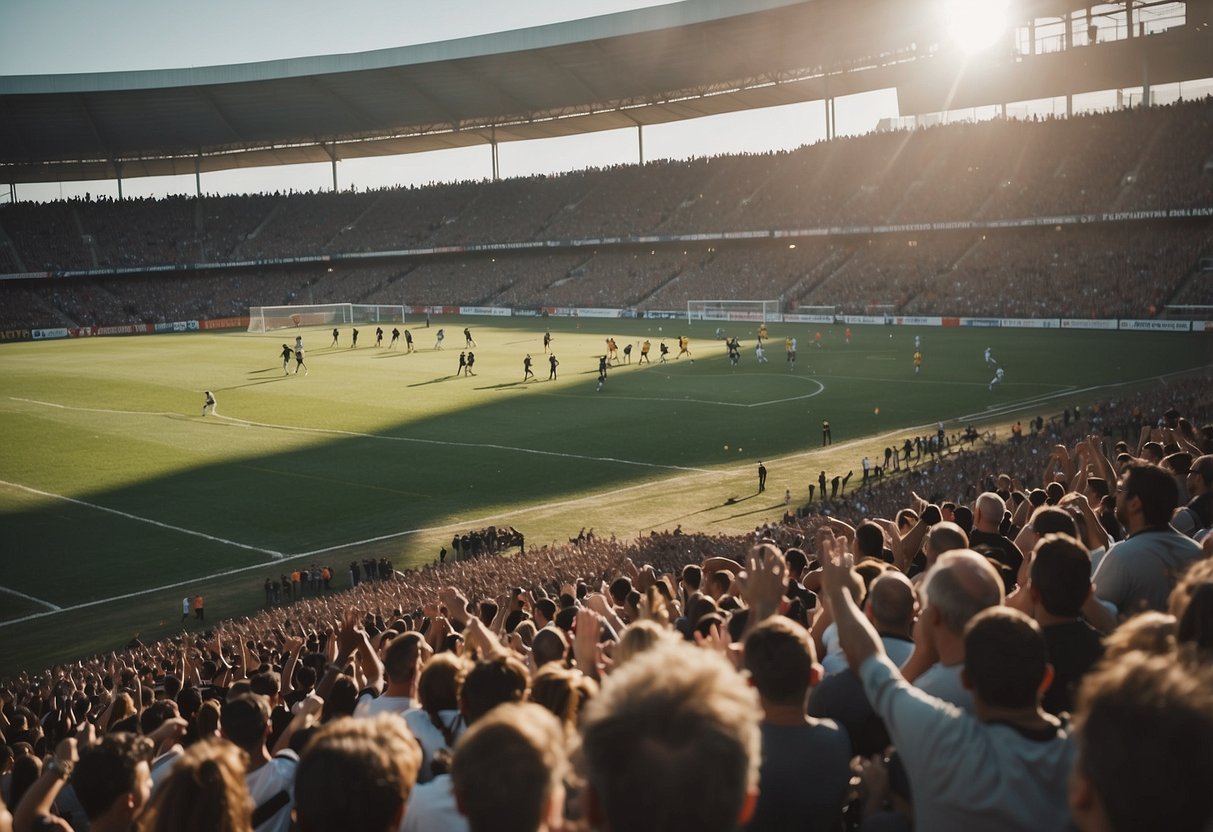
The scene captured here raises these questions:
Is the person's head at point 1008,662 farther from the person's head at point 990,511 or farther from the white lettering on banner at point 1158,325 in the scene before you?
the white lettering on banner at point 1158,325

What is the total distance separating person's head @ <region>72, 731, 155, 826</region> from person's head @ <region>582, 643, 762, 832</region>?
3009 millimetres

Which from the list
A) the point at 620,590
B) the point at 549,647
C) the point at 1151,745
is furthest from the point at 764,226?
the point at 1151,745

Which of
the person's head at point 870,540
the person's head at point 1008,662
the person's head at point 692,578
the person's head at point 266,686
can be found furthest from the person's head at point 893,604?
the person's head at point 266,686

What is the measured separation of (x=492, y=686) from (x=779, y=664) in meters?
1.31

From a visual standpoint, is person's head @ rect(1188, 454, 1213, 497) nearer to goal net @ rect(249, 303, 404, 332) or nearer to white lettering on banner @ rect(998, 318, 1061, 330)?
white lettering on banner @ rect(998, 318, 1061, 330)

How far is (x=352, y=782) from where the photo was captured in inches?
134

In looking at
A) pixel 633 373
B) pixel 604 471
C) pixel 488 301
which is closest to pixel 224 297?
pixel 488 301

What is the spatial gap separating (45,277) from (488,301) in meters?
44.0

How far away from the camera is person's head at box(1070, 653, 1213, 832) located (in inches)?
112

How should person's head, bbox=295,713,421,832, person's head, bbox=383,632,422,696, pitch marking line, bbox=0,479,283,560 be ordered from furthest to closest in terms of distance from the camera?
pitch marking line, bbox=0,479,283,560
person's head, bbox=383,632,422,696
person's head, bbox=295,713,421,832

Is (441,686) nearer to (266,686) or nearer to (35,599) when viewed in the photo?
(266,686)

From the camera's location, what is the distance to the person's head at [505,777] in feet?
10.2

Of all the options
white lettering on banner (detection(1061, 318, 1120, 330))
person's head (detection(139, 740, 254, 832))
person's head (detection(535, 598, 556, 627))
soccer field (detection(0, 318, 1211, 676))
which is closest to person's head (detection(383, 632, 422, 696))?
person's head (detection(139, 740, 254, 832))

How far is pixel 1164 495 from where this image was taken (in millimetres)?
6797
